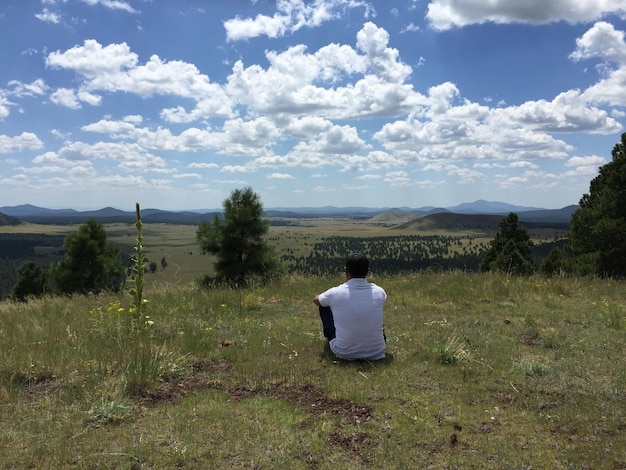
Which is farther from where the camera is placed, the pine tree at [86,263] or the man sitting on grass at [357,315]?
the pine tree at [86,263]

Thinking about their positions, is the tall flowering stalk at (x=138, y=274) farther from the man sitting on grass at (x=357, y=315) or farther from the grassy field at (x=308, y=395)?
the man sitting on grass at (x=357, y=315)

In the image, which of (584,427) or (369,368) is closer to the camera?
(584,427)

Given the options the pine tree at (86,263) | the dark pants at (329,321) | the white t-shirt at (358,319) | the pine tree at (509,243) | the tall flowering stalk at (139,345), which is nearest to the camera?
the tall flowering stalk at (139,345)

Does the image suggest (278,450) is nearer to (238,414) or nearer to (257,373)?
(238,414)

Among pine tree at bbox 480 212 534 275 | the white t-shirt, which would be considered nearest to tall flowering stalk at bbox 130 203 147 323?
the white t-shirt

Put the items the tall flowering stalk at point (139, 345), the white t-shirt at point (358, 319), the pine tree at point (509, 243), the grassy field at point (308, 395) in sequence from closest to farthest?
the grassy field at point (308, 395) → the tall flowering stalk at point (139, 345) → the white t-shirt at point (358, 319) → the pine tree at point (509, 243)

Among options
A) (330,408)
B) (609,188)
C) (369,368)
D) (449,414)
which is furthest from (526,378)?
(609,188)

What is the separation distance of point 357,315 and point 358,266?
2.58ft

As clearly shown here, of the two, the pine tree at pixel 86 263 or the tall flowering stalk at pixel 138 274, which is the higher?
the tall flowering stalk at pixel 138 274

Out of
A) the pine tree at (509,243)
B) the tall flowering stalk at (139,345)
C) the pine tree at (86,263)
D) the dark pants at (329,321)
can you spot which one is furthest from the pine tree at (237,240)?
the pine tree at (509,243)

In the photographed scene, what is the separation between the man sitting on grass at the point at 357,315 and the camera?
6555mm

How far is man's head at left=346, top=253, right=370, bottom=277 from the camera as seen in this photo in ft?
21.9

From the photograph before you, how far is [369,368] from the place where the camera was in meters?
6.34

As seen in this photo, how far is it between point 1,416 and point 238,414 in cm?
270
